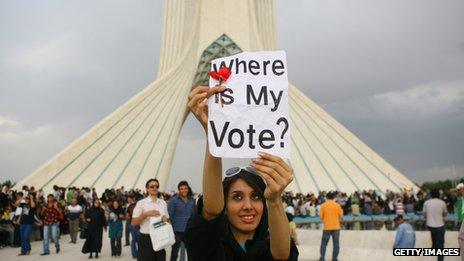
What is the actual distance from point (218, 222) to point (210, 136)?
1.03 feet

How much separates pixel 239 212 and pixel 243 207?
1.0 inches

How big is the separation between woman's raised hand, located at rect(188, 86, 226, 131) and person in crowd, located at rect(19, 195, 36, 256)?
764 centimetres

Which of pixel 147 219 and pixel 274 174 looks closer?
pixel 274 174

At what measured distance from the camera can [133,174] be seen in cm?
1853

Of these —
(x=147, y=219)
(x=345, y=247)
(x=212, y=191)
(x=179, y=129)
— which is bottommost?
(x=345, y=247)

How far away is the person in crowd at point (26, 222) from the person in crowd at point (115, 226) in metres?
1.58

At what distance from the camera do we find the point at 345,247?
26.5ft

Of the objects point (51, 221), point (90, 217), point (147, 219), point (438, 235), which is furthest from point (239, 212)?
point (51, 221)

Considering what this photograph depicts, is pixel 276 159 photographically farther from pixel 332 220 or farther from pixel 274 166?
pixel 332 220

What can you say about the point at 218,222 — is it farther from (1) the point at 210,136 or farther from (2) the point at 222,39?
(2) the point at 222,39

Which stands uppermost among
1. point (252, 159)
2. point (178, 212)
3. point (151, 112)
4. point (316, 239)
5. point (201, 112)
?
point (151, 112)

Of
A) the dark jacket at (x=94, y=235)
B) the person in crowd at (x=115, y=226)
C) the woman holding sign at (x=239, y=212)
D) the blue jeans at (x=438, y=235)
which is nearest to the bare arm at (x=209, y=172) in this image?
the woman holding sign at (x=239, y=212)

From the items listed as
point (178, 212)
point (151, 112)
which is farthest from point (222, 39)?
point (178, 212)

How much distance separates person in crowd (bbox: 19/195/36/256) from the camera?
834cm
